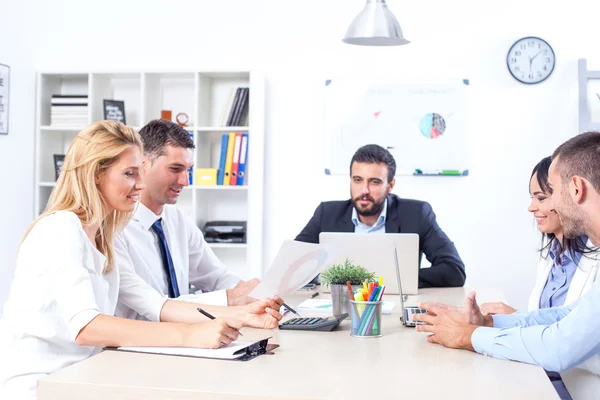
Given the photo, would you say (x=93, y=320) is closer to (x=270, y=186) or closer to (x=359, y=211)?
(x=359, y=211)

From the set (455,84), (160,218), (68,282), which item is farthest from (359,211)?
(68,282)

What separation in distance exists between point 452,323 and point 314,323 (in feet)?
1.34

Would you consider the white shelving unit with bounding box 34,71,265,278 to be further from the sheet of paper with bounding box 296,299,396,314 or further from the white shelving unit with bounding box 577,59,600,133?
the sheet of paper with bounding box 296,299,396,314

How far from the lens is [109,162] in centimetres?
199

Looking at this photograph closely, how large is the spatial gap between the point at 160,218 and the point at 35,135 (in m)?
2.69

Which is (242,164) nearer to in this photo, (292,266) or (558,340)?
(292,266)

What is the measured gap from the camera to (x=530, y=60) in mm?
4648

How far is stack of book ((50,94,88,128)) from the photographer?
4.99 meters

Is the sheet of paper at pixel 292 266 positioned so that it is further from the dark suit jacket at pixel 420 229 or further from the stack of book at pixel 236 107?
the stack of book at pixel 236 107

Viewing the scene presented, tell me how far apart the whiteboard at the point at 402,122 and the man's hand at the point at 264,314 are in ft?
9.15

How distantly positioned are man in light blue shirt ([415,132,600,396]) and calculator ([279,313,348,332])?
9.7 inches

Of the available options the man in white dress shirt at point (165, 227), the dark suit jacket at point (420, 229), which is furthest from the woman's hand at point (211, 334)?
the dark suit jacket at point (420, 229)

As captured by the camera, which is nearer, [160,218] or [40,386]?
[40,386]

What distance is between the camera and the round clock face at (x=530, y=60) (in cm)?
463
